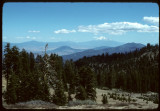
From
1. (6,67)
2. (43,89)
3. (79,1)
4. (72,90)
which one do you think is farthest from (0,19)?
(72,90)

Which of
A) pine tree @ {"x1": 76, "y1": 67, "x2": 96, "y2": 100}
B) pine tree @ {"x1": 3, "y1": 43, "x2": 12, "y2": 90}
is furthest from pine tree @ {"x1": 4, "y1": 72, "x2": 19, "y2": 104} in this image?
pine tree @ {"x1": 76, "y1": 67, "x2": 96, "y2": 100}

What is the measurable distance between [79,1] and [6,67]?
44.9 m

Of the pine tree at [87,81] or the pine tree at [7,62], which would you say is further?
the pine tree at [7,62]

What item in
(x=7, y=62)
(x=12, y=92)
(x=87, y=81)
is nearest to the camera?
(x=12, y=92)

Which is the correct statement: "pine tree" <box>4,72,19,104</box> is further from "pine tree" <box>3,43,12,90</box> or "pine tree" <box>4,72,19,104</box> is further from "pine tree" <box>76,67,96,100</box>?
"pine tree" <box>76,67,96,100</box>

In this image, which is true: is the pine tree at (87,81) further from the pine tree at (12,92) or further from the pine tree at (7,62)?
the pine tree at (7,62)

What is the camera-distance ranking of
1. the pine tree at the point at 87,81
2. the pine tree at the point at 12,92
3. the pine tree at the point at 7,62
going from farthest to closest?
the pine tree at the point at 7,62, the pine tree at the point at 87,81, the pine tree at the point at 12,92

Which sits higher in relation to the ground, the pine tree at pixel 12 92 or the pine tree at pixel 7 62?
the pine tree at pixel 7 62

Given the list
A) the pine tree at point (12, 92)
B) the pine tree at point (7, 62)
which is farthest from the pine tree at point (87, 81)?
the pine tree at point (7, 62)

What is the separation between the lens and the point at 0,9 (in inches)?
261

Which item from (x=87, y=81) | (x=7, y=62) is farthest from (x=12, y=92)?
(x=87, y=81)

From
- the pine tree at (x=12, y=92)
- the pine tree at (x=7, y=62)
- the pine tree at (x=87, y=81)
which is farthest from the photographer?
the pine tree at (x=7, y=62)

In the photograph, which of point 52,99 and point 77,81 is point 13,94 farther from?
point 77,81

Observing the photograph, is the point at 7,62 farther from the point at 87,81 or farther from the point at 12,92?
the point at 87,81
